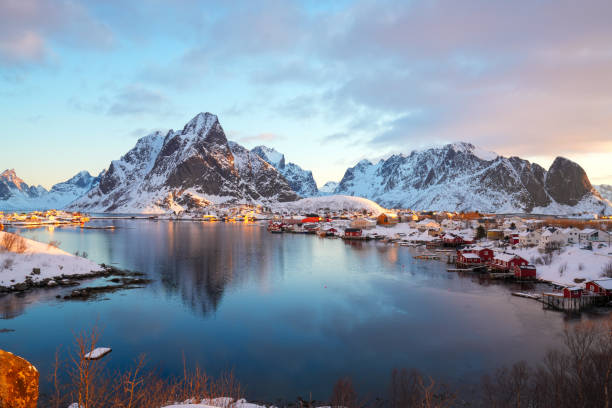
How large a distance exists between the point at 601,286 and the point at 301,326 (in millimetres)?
22572

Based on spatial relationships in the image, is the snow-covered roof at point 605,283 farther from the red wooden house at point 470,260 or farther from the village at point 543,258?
the red wooden house at point 470,260

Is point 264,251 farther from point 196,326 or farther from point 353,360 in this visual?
point 353,360

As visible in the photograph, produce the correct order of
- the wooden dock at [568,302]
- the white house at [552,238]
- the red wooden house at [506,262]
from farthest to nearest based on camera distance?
the white house at [552,238], the red wooden house at [506,262], the wooden dock at [568,302]

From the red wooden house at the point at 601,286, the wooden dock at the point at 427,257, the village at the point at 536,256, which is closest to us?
the red wooden house at the point at 601,286

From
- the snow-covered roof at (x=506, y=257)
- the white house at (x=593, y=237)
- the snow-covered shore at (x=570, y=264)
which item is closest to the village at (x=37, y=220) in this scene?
the snow-covered roof at (x=506, y=257)

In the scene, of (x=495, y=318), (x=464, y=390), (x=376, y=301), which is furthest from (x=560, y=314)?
(x=464, y=390)

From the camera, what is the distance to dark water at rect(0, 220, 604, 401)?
55.0ft

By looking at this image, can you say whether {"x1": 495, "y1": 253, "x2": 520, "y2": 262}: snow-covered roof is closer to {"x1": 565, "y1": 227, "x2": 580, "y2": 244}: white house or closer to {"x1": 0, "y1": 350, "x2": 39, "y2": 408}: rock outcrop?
{"x1": 565, "y1": 227, "x2": 580, "y2": 244}: white house

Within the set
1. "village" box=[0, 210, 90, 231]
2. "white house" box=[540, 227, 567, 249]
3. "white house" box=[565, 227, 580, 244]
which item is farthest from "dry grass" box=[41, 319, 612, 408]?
"village" box=[0, 210, 90, 231]

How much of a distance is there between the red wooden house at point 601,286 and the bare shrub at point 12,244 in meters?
46.8

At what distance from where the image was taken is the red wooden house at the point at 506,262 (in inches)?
1529

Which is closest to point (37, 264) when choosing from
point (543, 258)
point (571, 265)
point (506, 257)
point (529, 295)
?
point (529, 295)

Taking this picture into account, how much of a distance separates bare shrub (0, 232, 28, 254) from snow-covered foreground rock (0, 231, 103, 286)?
0.54 ft

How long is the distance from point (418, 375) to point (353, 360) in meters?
3.19
